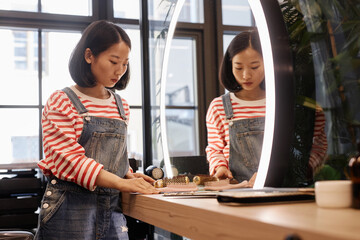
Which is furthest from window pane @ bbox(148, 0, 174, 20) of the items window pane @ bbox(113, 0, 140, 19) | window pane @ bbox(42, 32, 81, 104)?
window pane @ bbox(42, 32, 81, 104)

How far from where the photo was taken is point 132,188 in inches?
47.8

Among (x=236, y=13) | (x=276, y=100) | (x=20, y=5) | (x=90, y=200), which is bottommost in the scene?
(x=90, y=200)

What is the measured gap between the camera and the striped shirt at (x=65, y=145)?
123cm

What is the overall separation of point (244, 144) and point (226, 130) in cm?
12

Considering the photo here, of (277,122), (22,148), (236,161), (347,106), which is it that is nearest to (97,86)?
(236,161)

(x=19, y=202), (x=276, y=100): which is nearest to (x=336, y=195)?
(x=276, y=100)

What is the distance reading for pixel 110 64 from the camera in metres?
1.45

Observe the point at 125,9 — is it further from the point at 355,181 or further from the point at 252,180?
the point at 355,181

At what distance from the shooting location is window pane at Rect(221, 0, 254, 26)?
1.15 meters

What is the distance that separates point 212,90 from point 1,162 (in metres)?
2.25

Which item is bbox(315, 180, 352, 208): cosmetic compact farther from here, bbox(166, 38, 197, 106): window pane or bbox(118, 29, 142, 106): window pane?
bbox(118, 29, 142, 106): window pane

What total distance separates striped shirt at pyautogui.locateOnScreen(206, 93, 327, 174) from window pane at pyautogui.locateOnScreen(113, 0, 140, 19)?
222 centimetres

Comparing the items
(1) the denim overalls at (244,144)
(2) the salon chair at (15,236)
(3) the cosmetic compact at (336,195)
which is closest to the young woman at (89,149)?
(2) the salon chair at (15,236)

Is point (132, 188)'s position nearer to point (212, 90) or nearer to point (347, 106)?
point (212, 90)
